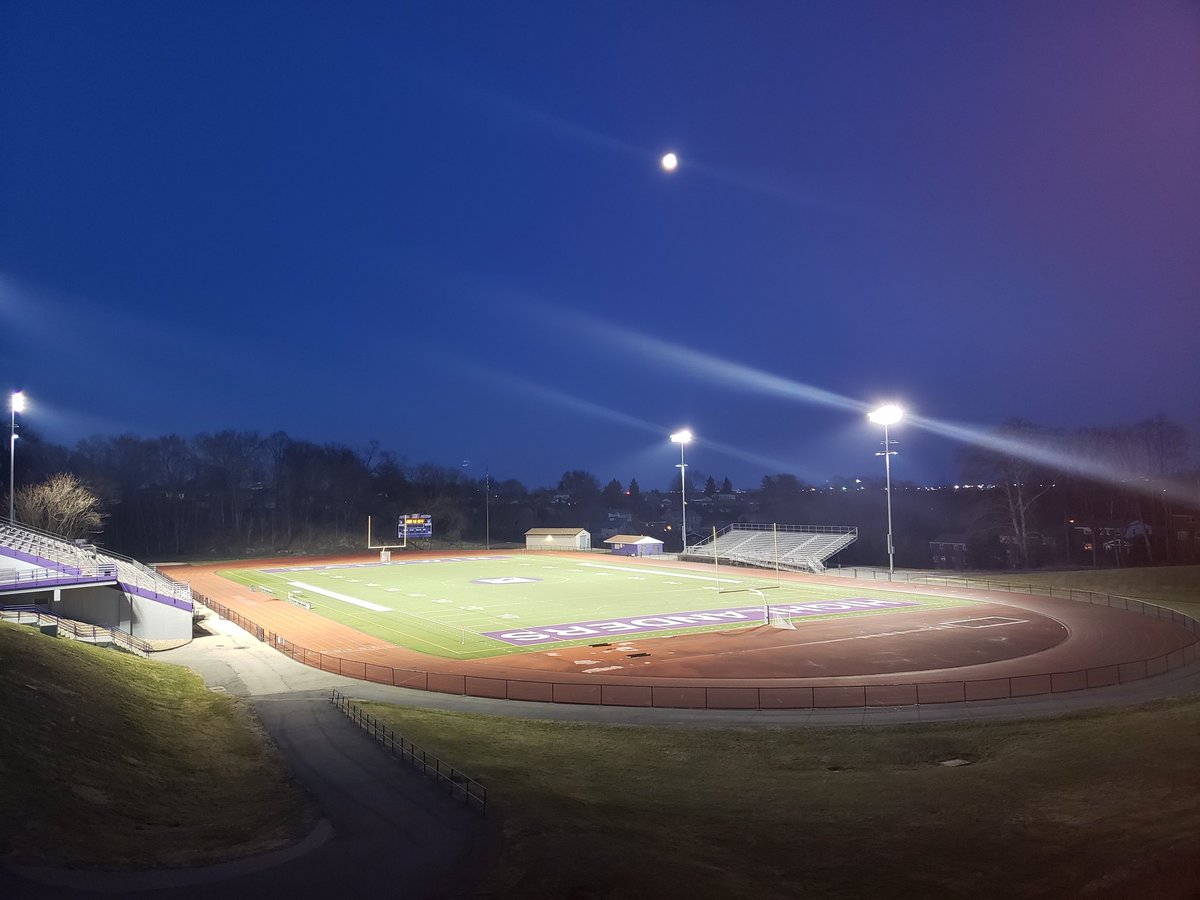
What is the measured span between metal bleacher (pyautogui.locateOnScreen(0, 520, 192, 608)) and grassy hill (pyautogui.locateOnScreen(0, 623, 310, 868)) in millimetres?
11816

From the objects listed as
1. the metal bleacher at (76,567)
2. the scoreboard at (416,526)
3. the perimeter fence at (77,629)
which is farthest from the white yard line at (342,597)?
the scoreboard at (416,526)

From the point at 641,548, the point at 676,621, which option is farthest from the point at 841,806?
the point at 641,548

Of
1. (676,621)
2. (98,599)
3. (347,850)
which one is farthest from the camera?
(676,621)

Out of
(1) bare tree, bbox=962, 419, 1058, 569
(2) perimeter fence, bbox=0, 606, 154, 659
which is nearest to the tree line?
(1) bare tree, bbox=962, 419, 1058, 569

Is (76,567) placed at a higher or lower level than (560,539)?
lower

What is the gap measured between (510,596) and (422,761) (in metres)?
33.9

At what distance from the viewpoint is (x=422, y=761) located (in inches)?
669

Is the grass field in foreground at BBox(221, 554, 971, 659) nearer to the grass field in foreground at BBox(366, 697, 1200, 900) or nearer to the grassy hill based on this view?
the grassy hill

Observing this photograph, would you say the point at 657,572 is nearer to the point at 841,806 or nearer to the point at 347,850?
the point at 841,806

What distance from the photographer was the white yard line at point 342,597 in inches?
1774

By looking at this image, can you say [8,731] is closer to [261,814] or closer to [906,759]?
[261,814]

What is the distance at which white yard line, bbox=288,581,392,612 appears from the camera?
45062mm

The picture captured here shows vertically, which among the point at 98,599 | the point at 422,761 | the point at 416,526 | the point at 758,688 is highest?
the point at 416,526

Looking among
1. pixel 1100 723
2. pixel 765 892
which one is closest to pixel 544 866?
pixel 765 892
